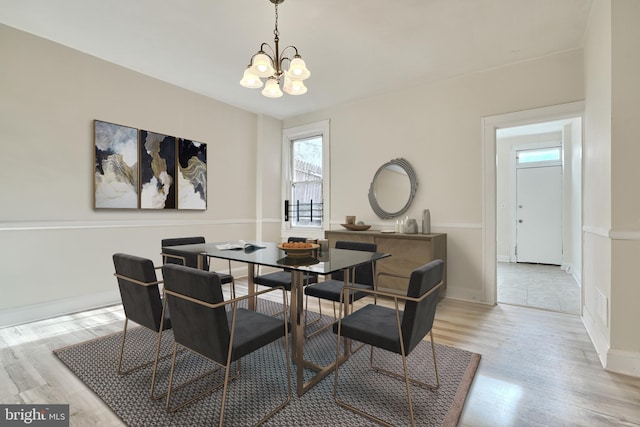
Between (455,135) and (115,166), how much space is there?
164 inches

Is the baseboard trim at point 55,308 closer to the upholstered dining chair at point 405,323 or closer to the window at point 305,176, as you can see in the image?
the window at point 305,176

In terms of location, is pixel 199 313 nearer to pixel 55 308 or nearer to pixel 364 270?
pixel 364 270

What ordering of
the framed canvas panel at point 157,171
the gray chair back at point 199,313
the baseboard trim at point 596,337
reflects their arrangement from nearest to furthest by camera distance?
the gray chair back at point 199,313 < the baseboard trim at point 596,337 < the framed canvas panel at point 157,171

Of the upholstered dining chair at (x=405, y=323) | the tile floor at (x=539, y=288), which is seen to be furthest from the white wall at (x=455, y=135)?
the upholstered dining chair at (x=405, y=323)

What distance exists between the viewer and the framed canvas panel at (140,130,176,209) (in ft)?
12.8

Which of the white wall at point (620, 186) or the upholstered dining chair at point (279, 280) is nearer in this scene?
the white wall at point (620, 186)

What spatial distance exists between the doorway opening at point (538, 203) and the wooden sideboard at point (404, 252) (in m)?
2.16

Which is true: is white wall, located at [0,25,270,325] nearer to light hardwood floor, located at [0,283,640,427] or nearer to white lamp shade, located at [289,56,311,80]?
light hardwood floor, located at [0,283,640,427]

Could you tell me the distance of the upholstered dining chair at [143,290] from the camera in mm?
1835

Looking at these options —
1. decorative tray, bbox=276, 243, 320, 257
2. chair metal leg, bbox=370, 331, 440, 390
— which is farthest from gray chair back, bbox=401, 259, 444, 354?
decorative tray, bbox=276, 243, 320, 257

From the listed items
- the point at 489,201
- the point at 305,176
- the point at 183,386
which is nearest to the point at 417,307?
the point at 183,386

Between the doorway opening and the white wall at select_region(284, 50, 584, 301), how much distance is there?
179cm

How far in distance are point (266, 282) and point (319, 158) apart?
2.91m

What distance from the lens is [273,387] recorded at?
6.46ft
